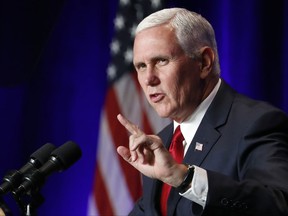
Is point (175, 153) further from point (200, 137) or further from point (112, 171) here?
point (112, 171)

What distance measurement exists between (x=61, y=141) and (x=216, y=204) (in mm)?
2282

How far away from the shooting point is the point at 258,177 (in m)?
1.72

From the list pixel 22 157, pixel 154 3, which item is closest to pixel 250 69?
pixel 154 3

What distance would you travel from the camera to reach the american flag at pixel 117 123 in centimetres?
331

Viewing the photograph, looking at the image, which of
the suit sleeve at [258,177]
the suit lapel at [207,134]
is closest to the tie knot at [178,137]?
the suit lapel at [207,134]

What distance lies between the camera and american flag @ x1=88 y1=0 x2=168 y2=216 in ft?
10.9

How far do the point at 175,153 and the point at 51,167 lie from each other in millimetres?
623

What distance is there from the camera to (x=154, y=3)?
3254 mm

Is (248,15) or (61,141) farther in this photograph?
(61,141)

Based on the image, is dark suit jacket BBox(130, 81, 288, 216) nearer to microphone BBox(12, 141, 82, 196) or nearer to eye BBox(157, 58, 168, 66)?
eye BBox(157, 58, 168, 66)

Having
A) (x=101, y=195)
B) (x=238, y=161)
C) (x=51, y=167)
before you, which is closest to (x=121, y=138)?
(x=101, y=195)

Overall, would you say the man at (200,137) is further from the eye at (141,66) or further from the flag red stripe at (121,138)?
the flag red stripe at (121,138)

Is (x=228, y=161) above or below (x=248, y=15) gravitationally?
below

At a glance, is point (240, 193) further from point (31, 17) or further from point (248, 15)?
point (31, 17)
